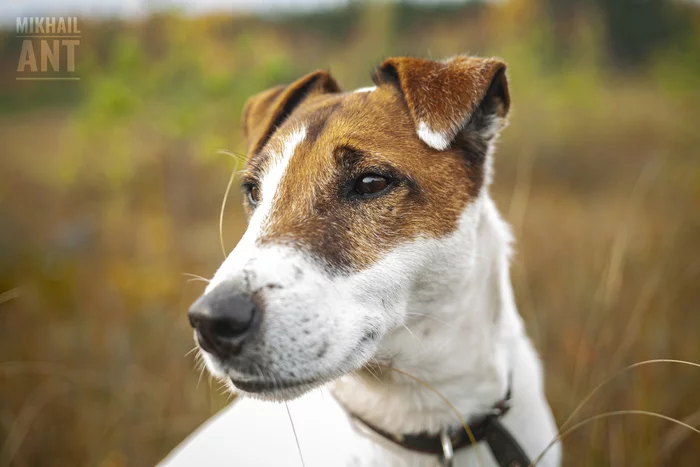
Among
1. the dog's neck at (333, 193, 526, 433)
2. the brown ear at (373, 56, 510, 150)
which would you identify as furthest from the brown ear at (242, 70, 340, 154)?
→ the dog's neck at (333, 193, 526, 433)

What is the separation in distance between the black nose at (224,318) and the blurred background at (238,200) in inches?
61.3

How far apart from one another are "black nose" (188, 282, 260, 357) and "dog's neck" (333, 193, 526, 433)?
0.66 metres

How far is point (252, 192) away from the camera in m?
2.47

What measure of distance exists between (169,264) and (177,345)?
161 centimetres

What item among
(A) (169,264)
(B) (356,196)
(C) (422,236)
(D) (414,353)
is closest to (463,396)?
(D) (414,353)

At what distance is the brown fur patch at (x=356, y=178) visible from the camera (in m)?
2.02

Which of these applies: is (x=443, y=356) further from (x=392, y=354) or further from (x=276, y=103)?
(x=276, y=103)

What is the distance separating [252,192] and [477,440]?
1384mm

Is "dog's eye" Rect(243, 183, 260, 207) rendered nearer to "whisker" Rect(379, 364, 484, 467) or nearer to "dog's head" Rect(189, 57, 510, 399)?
"dog's head" Rect(189, 57, 510, 399)

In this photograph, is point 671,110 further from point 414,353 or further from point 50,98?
point 50,98

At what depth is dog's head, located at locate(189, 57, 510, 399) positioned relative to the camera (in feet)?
5.75

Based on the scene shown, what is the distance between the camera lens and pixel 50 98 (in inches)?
291

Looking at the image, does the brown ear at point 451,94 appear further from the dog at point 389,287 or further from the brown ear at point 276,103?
the brown ear at point 276,103

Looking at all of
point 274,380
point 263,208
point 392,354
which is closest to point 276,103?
point 263,208
